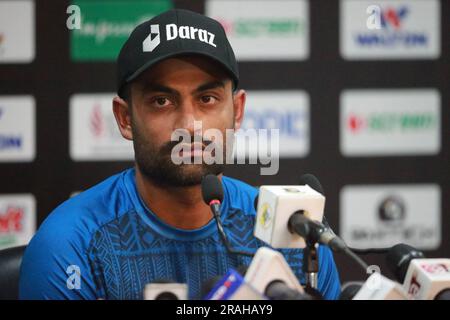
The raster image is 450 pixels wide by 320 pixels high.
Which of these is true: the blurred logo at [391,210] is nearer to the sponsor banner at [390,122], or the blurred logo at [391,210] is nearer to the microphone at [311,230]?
the sponsor banner at [390,122]

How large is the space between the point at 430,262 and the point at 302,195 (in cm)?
20

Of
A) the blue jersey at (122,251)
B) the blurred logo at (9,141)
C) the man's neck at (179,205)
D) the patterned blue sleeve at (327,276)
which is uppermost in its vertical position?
the blurred logo at (9,141)

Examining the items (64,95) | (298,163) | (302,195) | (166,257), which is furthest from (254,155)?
(302,195)

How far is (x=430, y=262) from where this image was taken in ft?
2.70

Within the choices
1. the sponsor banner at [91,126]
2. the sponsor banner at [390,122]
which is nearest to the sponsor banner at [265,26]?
the sponsor banner at [390,122]

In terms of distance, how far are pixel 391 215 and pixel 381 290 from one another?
5.77 ft

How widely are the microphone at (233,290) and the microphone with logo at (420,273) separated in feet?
0.70

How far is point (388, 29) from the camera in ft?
8.01

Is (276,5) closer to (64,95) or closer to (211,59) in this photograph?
(64,95)

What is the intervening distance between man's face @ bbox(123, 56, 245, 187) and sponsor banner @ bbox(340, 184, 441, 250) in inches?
47.9

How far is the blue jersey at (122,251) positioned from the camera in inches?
48.3

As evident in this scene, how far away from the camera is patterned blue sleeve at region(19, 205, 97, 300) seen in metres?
1.20

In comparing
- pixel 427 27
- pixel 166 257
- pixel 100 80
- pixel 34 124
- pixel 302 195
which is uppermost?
pixel 427 27
